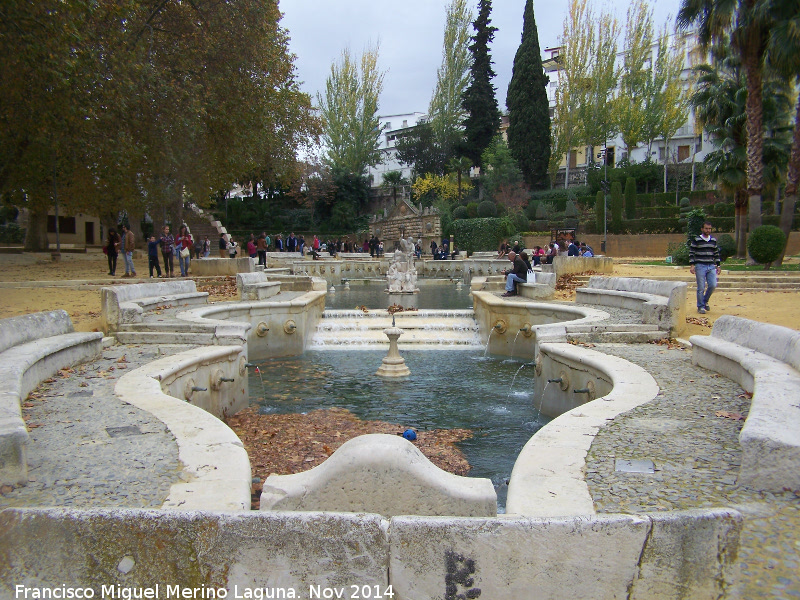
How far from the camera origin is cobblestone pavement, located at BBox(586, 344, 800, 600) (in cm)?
277

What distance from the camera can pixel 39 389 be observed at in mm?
6055

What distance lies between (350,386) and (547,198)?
3919cm

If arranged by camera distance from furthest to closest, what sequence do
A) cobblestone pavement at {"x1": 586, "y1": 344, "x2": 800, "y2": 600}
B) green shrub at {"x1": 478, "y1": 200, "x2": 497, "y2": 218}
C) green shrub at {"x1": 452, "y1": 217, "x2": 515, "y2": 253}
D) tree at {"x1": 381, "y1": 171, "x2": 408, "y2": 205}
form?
tree at {"x1": 381, "y1": 171, "x2": 408, "y2": 205} → green shrub at {"x1": 478, "y1": 200, "x2": 497, "y2": 218} → green shrub at {"x1": 452, "y1": 217, "x2": 515, "y2": 253} → cobblestone pavement at {"x1": 586, "y1": 344, "x2": 800, "y2": 600}

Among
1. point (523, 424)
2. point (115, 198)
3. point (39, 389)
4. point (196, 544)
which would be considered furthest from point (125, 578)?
point (115, 198)

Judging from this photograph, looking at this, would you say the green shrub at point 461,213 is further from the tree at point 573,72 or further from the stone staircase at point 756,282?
the stone staircase at point 756,282

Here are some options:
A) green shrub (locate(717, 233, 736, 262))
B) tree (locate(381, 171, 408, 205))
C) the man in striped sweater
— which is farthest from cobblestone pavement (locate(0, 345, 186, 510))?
tree (locate(381, 171, 408, 205))

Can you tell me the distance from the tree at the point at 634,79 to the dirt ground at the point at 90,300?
28.5 meters

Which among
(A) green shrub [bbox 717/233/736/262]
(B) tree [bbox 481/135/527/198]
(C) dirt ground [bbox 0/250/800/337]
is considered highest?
(B) tree [bbox 481/135/527/198]

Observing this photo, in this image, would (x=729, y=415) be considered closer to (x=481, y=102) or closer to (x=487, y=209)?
(x=487, y=209)

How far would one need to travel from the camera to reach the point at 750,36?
19.8 metres

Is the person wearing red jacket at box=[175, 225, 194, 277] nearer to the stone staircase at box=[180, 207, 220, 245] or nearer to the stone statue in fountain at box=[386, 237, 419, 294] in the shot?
the stone statue in fountain at box=[386, 237, 419, 294]

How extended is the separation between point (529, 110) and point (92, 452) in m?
45.8

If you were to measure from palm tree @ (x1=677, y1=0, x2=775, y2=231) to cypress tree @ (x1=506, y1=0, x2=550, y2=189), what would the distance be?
24433mm

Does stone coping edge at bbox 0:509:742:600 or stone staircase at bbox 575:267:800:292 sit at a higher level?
stone staircase at bbox 575:267:800:292
